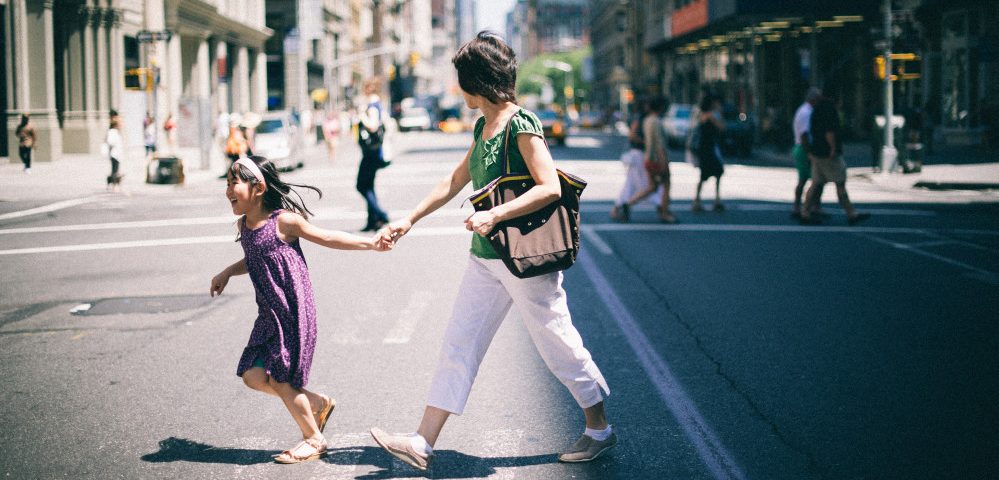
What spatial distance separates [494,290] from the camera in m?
4.63

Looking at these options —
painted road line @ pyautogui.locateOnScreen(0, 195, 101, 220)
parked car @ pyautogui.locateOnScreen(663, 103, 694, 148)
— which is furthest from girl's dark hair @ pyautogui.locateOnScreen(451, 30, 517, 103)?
parked car @ pyautogui.locateOnScreen(663, 103, 694, 148)

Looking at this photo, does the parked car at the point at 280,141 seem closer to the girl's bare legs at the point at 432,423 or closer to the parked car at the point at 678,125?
the parked car at the point at 678,125

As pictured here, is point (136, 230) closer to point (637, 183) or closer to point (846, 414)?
point (637, 183)

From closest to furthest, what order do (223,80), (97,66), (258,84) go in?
(97,66)
(223,80)
(258,84)

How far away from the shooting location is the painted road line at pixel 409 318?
7660mm

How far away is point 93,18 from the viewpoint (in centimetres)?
3522

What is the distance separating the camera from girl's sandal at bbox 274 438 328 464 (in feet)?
15.8

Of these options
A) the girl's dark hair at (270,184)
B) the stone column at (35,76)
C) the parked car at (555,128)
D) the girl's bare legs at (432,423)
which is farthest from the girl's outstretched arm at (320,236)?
the parked car at (555,128)

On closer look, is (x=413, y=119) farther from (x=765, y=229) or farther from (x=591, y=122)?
(x=765, y=229)

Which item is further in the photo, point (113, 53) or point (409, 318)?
point (113, 53)

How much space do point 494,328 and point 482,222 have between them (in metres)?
0.62

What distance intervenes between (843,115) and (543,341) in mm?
42729

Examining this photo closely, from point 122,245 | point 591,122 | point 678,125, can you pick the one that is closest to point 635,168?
point 122,245

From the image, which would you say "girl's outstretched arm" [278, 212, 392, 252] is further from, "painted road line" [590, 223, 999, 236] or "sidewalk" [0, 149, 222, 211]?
"sidewalk" [0, 149, 222, 211]
